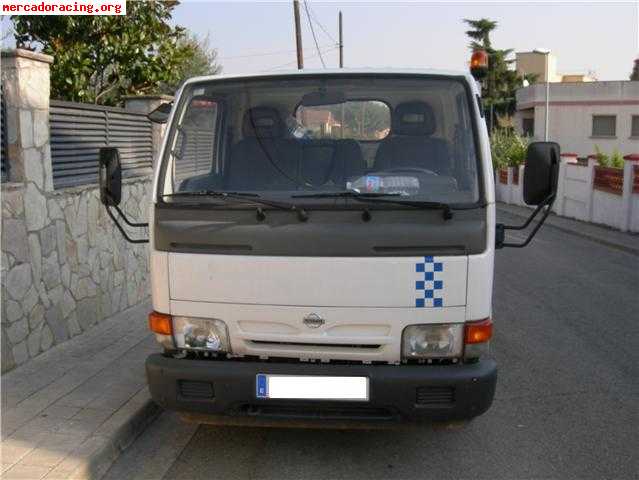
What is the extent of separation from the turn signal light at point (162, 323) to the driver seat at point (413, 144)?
142 cm

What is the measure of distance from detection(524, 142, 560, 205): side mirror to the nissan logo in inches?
53.0

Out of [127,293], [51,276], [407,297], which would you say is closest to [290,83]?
[407,297]

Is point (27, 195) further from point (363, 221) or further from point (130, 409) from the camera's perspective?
point (363, 221)

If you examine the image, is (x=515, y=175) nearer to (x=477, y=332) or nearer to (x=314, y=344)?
(x=477, y=332)

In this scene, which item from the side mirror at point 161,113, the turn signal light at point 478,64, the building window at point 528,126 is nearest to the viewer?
the side mirror at point 161,113

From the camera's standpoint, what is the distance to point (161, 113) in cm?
495

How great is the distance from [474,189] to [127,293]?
5009mm

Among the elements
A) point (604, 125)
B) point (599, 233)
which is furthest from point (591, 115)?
point (599, 233)

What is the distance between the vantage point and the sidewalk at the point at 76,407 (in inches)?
158

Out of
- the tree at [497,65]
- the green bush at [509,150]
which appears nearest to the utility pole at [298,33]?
the green bush at [509,150]

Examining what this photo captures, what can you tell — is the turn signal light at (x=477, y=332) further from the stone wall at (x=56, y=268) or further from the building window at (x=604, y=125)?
the building window at (x=604, y=125)

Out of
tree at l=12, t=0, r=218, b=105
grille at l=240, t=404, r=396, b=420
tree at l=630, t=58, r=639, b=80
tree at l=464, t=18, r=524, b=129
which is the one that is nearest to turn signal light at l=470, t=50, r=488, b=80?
grille at l=240, t=404, r=396, b=420

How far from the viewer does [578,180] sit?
19.7 meters

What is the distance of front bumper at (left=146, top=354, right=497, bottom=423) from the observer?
3814mm
